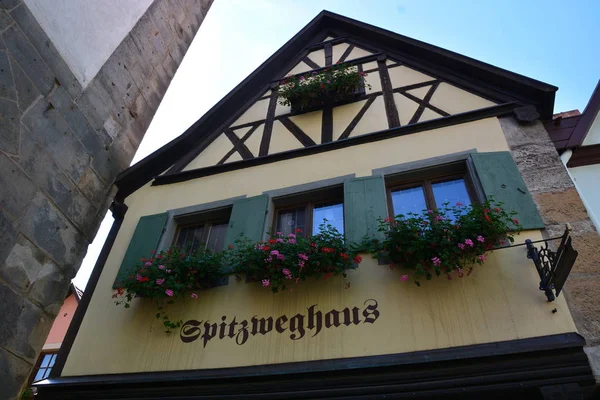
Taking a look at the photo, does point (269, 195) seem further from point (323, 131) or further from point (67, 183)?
point (67, 183)

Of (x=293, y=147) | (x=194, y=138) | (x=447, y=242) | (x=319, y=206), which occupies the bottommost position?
(x=447, y=242)

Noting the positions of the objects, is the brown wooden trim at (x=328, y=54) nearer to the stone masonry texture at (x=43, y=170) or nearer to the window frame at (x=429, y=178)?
the window frame at (x=429, y=178)

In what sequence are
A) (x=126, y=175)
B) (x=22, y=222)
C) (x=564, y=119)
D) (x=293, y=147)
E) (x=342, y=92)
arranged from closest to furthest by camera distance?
(x=22, y=222) → (x=564, y=119) → (x=126, y=175) → (x=293, y=147) → (x=342, y=92)

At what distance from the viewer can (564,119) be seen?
4.76m

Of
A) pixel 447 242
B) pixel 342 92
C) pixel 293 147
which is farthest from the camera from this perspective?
pixel 342 92

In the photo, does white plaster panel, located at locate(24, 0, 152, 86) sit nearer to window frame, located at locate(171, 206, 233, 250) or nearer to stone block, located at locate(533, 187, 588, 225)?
window frame, located at locate(171, 206, 233, 250)

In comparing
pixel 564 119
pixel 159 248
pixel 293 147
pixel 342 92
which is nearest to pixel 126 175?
pixel 159 248

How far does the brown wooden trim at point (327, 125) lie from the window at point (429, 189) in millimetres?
1333

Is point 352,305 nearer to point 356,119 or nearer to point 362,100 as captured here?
point 356,119

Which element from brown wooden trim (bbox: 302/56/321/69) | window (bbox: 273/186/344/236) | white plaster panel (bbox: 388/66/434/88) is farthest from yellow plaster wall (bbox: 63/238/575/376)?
brown wooden trim (bbox: 302/56/321/69)

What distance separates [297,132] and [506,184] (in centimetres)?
300

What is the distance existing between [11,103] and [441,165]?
4.09m

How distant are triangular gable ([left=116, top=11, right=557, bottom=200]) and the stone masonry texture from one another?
→ 65 centimetres

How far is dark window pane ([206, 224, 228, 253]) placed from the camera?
540cm
